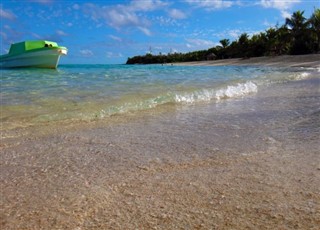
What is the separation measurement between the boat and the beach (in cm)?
2606

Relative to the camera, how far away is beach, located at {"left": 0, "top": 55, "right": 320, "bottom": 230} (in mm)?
1750

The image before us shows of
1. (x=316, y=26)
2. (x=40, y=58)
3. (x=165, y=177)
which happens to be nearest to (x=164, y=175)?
(x=165, y=177)

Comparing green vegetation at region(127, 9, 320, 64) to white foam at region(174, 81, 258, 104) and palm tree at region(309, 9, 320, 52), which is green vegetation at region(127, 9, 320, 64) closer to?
palm tree at region(309, 9, 320, 52)

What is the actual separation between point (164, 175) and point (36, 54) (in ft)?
95.7

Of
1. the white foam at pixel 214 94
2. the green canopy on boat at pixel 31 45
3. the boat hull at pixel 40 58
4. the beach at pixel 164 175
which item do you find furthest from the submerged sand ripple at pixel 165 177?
the green canopy on boat at pixel 31 45

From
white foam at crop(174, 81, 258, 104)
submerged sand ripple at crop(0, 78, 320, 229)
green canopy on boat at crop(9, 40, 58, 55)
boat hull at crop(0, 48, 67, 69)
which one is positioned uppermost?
green canopy on boat at crop(9, 40, 58, 55)

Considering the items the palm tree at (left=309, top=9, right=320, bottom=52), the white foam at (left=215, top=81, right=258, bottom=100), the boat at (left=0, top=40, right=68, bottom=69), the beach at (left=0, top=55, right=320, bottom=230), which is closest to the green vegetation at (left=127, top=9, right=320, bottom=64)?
the palm tree at (left=309, top=9, right=320, bottom=52)

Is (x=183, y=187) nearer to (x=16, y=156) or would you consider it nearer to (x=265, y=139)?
(x=265, y=139)

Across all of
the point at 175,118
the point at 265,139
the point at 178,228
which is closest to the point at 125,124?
the point at 175,118

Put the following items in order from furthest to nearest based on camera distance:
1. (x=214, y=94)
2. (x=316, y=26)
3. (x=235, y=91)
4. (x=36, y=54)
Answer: (x=316, y=26) < (x=36, y=54) < (x=235, y=91) < (x=214, y=94)

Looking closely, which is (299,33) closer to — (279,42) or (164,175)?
(279,42)

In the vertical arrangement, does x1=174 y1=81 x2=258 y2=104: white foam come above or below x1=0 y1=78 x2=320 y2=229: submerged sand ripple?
above

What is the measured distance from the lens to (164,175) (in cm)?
240

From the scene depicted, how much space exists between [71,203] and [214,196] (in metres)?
0.87
